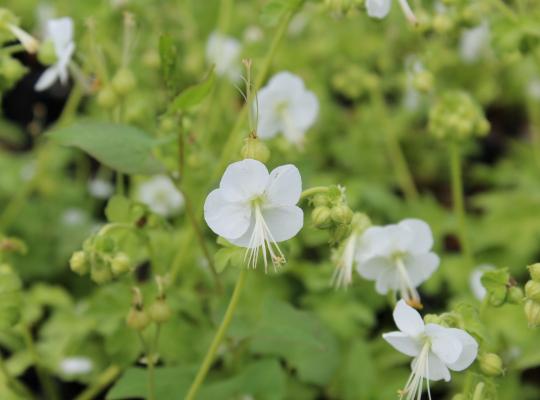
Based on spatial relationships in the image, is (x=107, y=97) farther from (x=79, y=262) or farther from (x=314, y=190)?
(x=314, y=190)

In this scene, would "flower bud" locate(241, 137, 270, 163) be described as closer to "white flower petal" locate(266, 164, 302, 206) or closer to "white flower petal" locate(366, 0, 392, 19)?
"white flower petal" locate(266, 164, 302, 206)

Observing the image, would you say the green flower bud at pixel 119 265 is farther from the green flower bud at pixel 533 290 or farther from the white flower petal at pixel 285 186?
the green flower bud at pixel 533 290

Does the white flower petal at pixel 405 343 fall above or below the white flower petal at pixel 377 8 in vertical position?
below

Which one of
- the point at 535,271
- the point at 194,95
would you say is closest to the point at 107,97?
the point at 194,95

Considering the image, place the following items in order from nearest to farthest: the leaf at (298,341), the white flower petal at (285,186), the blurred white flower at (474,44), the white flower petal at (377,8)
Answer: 1. the white flower petal at (285,186)
2. the white flower petal at (377,8)
3. the leaf at (298,341)
4. the blurred white flower at (474,44)

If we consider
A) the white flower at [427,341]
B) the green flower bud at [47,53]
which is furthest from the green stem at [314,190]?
the green flower bud at [47,53]

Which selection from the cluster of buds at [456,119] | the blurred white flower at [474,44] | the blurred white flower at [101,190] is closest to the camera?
the cluster of buds at [456,119]
